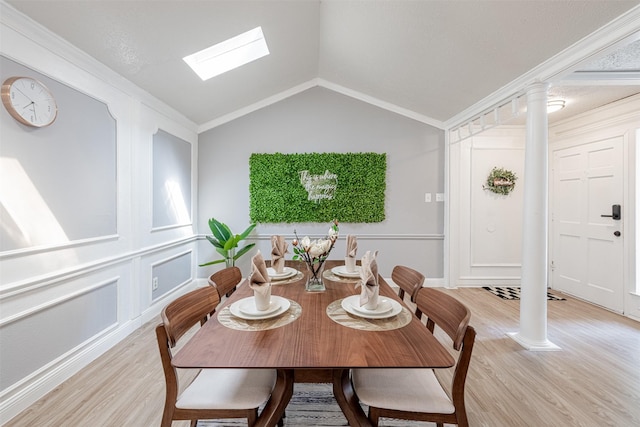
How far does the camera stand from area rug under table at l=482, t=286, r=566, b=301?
3688 mm

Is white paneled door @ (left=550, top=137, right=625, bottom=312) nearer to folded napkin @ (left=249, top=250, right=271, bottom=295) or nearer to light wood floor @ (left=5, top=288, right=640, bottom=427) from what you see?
light wood floor @ (left=5, top=288, right=640, bottom=427)

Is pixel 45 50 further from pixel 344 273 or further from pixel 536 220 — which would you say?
pixel 536 220

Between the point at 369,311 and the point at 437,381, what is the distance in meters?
0.44

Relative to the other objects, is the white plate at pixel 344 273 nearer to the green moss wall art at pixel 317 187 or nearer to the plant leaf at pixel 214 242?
the green moss wall art at pixel 317 187

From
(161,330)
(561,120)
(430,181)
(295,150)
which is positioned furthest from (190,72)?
(561,120)

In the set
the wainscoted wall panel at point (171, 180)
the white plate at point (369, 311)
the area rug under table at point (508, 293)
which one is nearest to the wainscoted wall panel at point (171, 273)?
the wainscoted wall panel at point (171, 180)

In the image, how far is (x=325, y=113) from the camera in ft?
13.5

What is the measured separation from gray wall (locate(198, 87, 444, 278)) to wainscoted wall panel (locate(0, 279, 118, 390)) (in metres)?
1.82

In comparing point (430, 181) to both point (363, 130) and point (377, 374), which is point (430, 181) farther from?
point (377, 374)

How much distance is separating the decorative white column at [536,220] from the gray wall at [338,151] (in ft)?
5.46

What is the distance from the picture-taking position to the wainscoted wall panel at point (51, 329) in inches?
64.2

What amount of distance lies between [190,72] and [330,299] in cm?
261

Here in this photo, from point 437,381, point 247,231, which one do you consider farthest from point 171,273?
point 437,381

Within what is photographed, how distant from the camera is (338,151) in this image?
4.08 m
